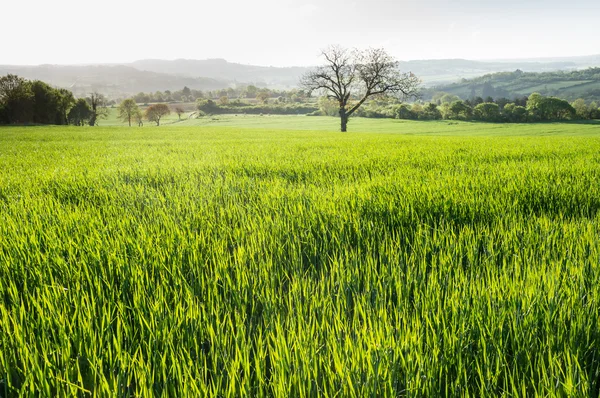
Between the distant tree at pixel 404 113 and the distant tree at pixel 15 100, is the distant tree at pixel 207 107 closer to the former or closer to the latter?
the distant tree at pixel 15 100

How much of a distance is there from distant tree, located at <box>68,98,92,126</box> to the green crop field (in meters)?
108

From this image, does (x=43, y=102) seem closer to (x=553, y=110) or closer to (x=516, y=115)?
(x=516, y=115)

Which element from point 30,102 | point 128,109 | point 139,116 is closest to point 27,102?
point 30,102

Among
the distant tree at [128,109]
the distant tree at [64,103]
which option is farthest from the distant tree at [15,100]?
the distant tree at [128,109]

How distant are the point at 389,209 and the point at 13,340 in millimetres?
2721

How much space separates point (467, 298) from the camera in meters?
1.47

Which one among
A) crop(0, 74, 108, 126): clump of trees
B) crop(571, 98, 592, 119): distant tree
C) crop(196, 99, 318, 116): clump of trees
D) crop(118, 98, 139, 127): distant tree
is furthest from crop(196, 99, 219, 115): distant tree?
crop(571, 98, 592, 119): distant tree

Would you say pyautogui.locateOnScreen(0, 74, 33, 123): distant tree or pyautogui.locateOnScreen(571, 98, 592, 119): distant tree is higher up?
pyautogui.locateOnScreen(0, 74, 33, 123): distant tree

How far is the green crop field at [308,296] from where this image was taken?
1122 mm

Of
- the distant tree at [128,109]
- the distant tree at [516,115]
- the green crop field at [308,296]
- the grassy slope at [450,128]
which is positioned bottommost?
the green crop field at [308,296]

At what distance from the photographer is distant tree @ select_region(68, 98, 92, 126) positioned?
302ft

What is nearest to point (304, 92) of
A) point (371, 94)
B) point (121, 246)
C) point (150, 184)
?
point (371, 94)

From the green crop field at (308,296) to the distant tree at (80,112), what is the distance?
107709 millimetres

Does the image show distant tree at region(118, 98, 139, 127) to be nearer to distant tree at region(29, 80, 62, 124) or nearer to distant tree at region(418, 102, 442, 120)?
distant tree at region(29, 80, 62, 124)
